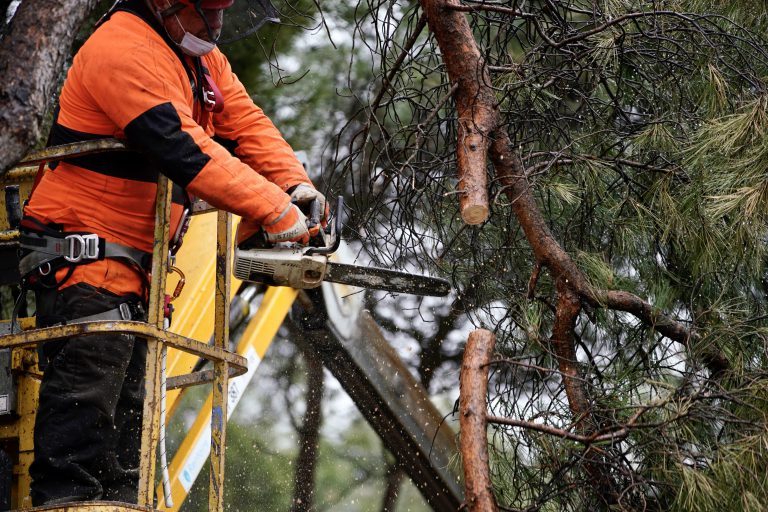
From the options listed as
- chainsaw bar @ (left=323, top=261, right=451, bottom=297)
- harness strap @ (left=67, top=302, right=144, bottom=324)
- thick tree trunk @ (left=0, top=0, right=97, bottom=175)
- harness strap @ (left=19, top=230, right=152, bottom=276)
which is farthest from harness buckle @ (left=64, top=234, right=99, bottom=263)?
chainsaw bar @ (left=323, top=261, right=451, bottom=297)

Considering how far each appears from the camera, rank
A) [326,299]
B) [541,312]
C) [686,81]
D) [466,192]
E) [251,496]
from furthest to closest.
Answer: [251,496] < [326,299] < [686,81] < [541,312] < [466,192]

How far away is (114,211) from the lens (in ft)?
10.9

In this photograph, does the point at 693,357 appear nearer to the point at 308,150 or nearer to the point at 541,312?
the point at 541,312

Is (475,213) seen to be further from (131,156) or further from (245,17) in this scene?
(245,17)

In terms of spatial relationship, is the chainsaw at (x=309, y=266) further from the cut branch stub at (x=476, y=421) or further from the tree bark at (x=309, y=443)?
the tree bark at (x=309, y=443)

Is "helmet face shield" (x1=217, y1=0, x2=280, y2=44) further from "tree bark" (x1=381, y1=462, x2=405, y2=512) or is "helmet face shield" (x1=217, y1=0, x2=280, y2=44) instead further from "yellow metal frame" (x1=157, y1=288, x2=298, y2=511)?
"tree bark" (x1=381, y1=462, x2=405, y2=512)

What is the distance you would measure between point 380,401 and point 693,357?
2.88m

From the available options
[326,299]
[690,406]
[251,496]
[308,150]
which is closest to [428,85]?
[308,150]

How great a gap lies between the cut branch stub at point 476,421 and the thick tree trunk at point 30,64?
1.63 meters

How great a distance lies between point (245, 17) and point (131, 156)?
997 mm

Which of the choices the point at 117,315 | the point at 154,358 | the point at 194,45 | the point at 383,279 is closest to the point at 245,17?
the point at 194,45

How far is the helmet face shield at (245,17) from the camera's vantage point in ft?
13.1

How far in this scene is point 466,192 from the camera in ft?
11.7

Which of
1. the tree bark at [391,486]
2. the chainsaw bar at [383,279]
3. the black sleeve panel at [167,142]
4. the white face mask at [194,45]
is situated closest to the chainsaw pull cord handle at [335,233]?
the chainsaw bar at [383,279]
